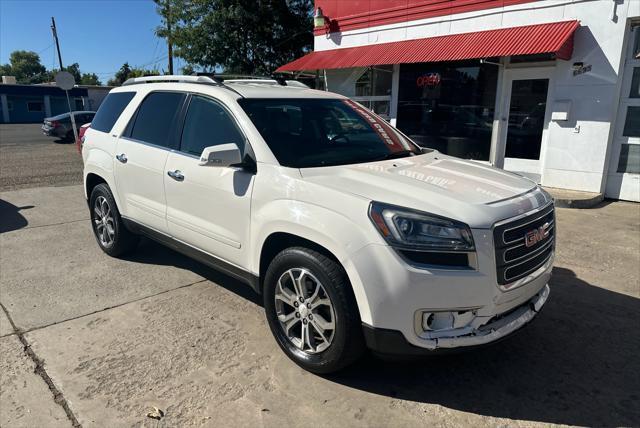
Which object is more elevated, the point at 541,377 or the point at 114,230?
the point at 114,230

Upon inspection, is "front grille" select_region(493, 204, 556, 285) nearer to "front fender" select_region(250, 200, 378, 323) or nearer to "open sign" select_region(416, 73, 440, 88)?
"front fender" select_region(250, 200, 378, 323)

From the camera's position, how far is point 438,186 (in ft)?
9.84

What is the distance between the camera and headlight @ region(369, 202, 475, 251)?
2.62 metres

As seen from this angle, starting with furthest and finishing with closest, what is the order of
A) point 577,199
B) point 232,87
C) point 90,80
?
point 90,80, point 577,199, point 232,87

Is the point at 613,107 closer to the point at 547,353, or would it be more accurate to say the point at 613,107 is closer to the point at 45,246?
the point at 547,353

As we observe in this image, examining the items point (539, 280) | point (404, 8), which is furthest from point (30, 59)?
point (539, 280)

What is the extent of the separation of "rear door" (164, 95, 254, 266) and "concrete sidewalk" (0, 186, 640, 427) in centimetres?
67

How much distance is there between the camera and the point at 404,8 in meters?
11.2

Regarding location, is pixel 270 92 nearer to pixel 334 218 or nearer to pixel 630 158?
pixel 334 218

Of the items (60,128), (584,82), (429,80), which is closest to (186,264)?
(584,82)

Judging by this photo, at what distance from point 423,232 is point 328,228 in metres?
0.55

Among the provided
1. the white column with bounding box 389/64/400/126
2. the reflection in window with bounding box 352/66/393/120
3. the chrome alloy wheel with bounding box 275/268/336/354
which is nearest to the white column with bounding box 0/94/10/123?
the reflection in window with bounding box 352/66/393/120

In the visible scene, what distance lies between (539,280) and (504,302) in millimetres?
475

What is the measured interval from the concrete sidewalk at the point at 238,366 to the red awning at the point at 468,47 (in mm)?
5041
